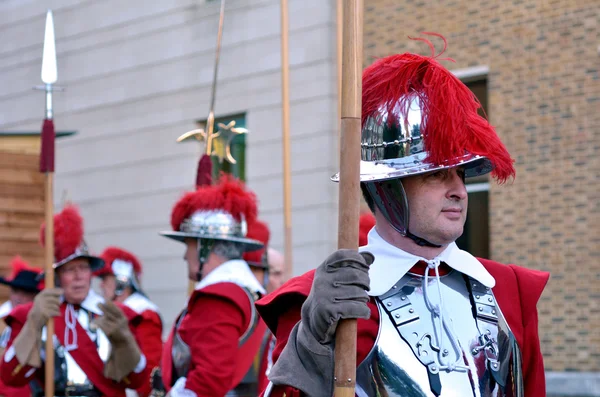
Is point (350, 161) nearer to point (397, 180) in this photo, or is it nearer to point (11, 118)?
point (397, 180)

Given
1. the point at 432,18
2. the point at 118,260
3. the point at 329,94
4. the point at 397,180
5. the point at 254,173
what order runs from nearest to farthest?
the point at 397,180 < the point at 118,260 < the point at 432,18 < the point at 329,94 < the point at 254,173

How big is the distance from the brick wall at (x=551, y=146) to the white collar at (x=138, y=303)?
3762mm

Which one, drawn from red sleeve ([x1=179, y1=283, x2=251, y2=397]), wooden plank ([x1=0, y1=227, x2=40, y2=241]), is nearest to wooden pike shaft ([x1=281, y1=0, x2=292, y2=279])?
red sleeve ([x1=179, y1=283, x2=251, y2=397])

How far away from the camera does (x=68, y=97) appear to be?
16734 millimetres

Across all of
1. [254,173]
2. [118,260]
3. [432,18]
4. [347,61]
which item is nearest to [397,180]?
[347,61]

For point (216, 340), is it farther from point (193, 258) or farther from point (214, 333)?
point (193, 258)

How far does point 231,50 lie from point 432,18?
3.34m

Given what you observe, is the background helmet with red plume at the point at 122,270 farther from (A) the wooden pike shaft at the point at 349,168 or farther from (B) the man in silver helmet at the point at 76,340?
(A) the wooden pike shaft at the point at 349,168

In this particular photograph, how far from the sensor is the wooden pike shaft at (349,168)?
106 inches

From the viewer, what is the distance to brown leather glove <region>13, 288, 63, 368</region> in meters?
6.00

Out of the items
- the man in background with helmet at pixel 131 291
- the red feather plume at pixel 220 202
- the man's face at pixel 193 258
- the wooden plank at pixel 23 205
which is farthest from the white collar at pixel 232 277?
the wooden plank at pixel 23 205

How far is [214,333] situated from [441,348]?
254 centimetres

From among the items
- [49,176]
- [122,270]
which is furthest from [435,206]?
[122,270]

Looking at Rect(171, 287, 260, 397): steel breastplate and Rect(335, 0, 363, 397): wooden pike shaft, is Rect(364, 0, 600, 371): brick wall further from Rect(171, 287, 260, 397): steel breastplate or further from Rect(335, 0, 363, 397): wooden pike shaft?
Rect(335, 0, 363, 397): wooden pike shaft
